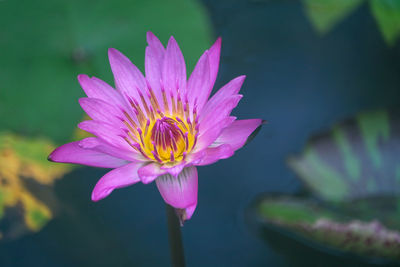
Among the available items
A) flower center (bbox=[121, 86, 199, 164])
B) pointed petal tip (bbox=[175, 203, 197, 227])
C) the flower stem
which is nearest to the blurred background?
the flower stem

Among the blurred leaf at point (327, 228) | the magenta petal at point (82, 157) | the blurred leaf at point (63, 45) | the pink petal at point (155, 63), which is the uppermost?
the blurred leaf at point (63, 45)

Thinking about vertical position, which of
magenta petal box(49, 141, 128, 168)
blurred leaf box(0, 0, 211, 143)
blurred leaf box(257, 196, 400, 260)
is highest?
blurred leaf box(0, 0, 211, 143)

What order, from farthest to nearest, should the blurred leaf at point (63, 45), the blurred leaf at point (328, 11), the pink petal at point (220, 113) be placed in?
the blurred leaf at point (328, 11) → the blurred leaf at point (63, 45) → the pink petal at point (220, 113)

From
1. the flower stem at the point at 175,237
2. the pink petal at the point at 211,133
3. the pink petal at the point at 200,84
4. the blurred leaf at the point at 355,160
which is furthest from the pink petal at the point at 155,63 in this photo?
the blurred leaf at the point at 355,160

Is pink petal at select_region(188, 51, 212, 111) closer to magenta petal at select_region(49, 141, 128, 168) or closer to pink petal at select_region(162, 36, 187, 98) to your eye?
pink petal at select_region(162, 36, 187, 98)

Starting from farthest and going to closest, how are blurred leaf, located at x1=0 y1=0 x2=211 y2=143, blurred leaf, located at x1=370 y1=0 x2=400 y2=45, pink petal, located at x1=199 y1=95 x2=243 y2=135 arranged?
blurred leaf, located at x1=370 y1=0 x2=400 y2=45, blurred leaf, located at x1=0 y1=0 x2=211 y2=143, pink petal, located at x1=199 y1=95 x2=243 y2=135

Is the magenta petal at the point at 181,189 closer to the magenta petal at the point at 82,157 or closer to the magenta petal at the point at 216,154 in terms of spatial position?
the magenta petal at the point at 216,154

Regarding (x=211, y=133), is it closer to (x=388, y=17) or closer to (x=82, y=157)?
(x=82, y=157)

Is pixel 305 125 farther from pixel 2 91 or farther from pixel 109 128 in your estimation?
pixel 2 91
